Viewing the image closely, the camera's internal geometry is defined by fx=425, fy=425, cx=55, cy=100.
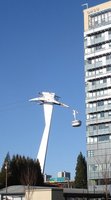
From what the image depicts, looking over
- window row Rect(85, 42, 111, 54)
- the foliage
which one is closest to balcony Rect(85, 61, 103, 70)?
window row Rect(85, 42, 111, 54)

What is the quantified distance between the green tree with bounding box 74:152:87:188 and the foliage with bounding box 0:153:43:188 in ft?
112

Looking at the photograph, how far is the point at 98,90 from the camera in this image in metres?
114

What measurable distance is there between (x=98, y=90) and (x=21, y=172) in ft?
100

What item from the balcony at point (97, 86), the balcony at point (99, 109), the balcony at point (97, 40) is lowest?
the balcony at point (99, 109)

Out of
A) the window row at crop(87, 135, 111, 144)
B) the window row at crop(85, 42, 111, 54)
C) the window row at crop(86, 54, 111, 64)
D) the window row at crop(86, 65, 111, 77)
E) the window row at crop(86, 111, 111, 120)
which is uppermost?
the window row at crop(85, 42, 111, 54)

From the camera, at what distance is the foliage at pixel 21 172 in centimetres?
9950

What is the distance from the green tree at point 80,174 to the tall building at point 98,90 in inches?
1112

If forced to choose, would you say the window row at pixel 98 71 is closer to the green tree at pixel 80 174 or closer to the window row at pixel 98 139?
the window row at pixel 98 139

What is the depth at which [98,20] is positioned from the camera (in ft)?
386

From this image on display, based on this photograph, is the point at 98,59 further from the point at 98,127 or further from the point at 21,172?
the point at 21,172

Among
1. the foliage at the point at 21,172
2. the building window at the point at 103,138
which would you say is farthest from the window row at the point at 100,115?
the foliage at the point at 21,172

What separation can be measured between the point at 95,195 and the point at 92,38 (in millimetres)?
52313

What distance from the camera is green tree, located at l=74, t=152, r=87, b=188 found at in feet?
455

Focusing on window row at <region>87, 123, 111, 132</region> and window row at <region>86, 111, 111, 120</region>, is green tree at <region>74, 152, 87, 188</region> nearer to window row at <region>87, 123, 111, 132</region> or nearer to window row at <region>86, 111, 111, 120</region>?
window row at <region>87, 123, 111, 132</region>
